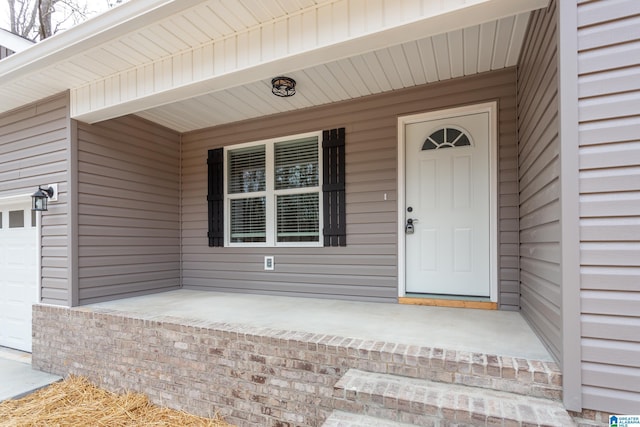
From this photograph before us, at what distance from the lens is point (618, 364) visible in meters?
1.58

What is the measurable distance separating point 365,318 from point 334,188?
159 cm

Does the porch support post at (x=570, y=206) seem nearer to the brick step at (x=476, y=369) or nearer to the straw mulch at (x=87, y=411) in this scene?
the brick step at (x=476, y=369)

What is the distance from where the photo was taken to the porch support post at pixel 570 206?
1.64m

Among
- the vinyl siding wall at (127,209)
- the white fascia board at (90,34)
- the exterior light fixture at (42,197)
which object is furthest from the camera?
the vinyl siding wall at (127,209)

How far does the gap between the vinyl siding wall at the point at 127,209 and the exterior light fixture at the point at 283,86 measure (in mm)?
2075

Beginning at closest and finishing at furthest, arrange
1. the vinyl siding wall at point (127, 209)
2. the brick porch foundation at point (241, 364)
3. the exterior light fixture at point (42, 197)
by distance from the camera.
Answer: the brick porch foundation at point (241, 364), the exterior light fixture at point (42, 197), the vinyl siding wall at point (127, 209)

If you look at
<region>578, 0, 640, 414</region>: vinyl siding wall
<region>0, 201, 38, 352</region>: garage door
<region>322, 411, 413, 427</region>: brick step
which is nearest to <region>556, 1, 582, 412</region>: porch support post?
<region>578, 0, 640, 414</region>: vinyl siding wall

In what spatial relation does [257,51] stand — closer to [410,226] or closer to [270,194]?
[270,194]

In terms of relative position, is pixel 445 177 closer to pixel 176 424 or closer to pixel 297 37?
pixel 297 37

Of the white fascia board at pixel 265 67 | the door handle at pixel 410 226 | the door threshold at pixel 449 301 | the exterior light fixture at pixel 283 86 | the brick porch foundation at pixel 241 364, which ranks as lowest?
the brick porch foundation at pixel 241 364

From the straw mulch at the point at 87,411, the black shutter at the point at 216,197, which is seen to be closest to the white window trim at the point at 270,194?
the black shutter at the point at 216,197

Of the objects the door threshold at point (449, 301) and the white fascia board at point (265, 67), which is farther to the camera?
the door threshold at point (449, 301)

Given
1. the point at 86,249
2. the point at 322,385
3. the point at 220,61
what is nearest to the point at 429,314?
the point at 322,385

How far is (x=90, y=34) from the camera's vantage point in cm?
264
